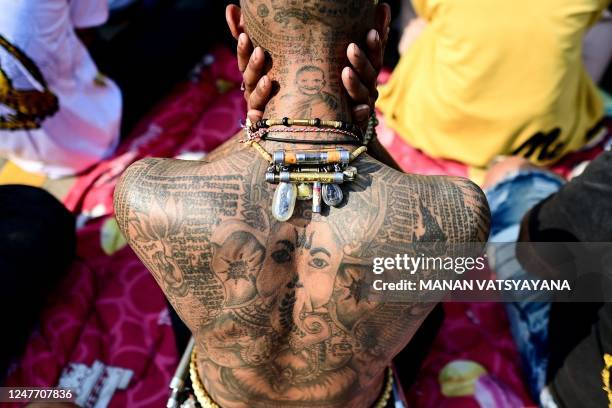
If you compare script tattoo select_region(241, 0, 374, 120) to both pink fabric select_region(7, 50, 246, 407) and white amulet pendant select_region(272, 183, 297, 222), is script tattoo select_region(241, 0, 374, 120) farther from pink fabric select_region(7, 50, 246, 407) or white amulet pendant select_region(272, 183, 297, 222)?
pink fabric select_region(7, 50, 246, 407)

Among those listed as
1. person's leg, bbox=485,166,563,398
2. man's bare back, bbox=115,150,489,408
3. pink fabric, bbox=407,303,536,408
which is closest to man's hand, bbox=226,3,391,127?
man's bare back, bbox=115,150,489,408

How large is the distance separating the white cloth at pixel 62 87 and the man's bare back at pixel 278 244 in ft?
4.27

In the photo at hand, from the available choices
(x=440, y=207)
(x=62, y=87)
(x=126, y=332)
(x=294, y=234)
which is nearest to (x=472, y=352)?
(x=440, y=207)

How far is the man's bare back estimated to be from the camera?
1.10m

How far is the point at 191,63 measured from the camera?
3.10m

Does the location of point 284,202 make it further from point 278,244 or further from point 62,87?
point 62,87

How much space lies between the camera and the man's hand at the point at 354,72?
1.20 m

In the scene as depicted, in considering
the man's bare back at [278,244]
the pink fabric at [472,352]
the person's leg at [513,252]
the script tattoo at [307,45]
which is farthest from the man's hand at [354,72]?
the pink fabric at [472,352]

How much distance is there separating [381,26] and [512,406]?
144cm

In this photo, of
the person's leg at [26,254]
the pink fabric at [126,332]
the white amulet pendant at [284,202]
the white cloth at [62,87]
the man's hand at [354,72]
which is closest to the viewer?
the white amulet pendant at [284,202]

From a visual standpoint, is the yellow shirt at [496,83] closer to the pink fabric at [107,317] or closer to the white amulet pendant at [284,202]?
the pink fabric at [107,317]

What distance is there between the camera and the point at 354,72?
1216 millimetres

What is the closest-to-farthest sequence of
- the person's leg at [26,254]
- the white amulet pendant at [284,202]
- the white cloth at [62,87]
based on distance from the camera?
the white amulet pendant at [284,202], the person's leg at [26,254], the white cloth at [62,87]

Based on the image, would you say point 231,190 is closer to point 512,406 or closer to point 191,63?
point 512,406
